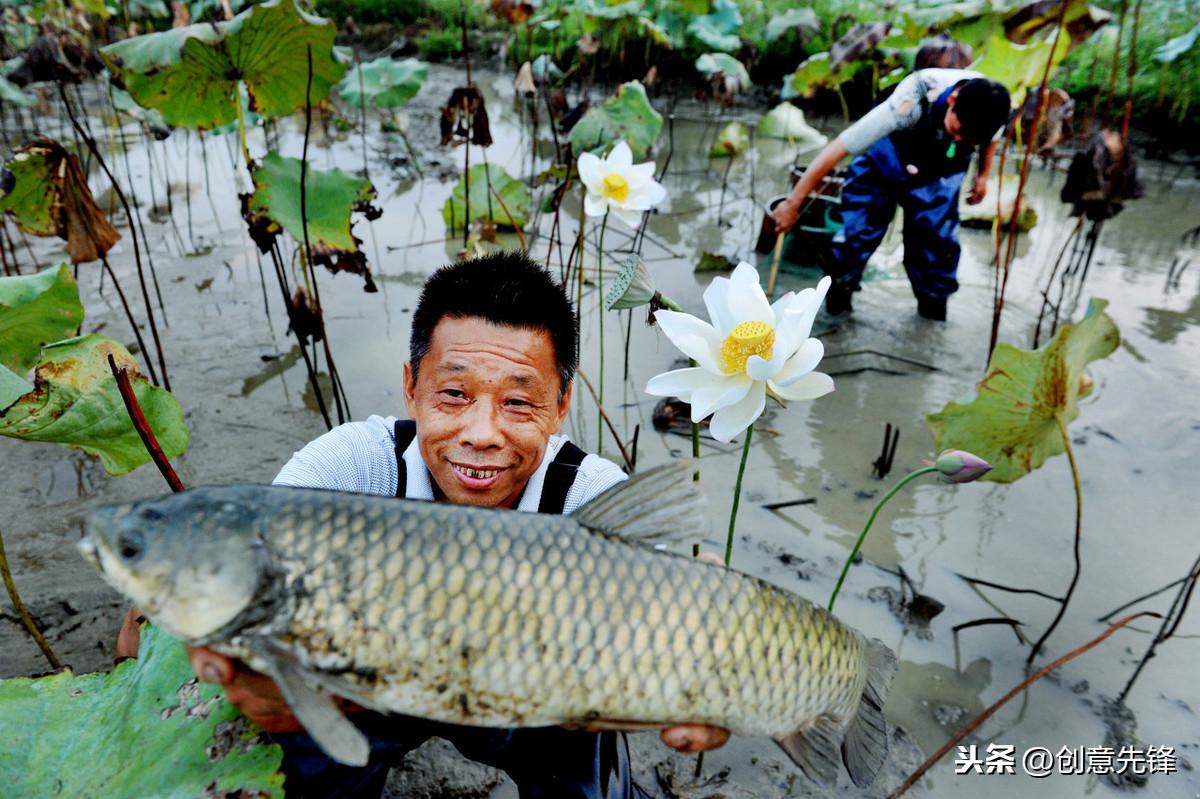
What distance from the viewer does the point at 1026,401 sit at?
227cm

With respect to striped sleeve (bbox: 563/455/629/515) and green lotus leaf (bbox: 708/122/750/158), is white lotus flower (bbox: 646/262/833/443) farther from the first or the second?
green lotus leaf (bbox: 708/122/750/158)

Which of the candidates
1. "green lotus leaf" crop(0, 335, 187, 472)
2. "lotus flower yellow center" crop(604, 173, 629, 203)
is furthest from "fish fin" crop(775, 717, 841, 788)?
"lotus flower yellow center" crop(604, 173, 629, 203)

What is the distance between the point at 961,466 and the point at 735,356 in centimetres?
56

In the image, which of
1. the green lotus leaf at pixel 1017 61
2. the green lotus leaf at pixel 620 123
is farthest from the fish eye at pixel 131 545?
the green lotus leaf at pixel 1017 61

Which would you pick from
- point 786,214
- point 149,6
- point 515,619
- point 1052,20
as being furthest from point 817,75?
point 149,6

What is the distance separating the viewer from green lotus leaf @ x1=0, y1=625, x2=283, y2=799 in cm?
143

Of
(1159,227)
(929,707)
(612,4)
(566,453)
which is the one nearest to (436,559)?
(566,453)

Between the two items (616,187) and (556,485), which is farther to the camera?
(616,187)

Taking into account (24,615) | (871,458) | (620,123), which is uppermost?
(620,123)

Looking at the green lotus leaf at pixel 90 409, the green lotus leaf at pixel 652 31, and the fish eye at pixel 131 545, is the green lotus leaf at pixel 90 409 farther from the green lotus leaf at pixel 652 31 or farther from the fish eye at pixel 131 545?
the green lotus leaf at pixel 652 31

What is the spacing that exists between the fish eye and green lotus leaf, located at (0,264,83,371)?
4.11 ft

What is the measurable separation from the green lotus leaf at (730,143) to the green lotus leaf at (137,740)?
8.26m

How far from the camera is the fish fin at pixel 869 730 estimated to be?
5.19ft

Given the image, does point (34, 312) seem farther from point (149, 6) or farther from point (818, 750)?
point (149, 6)
